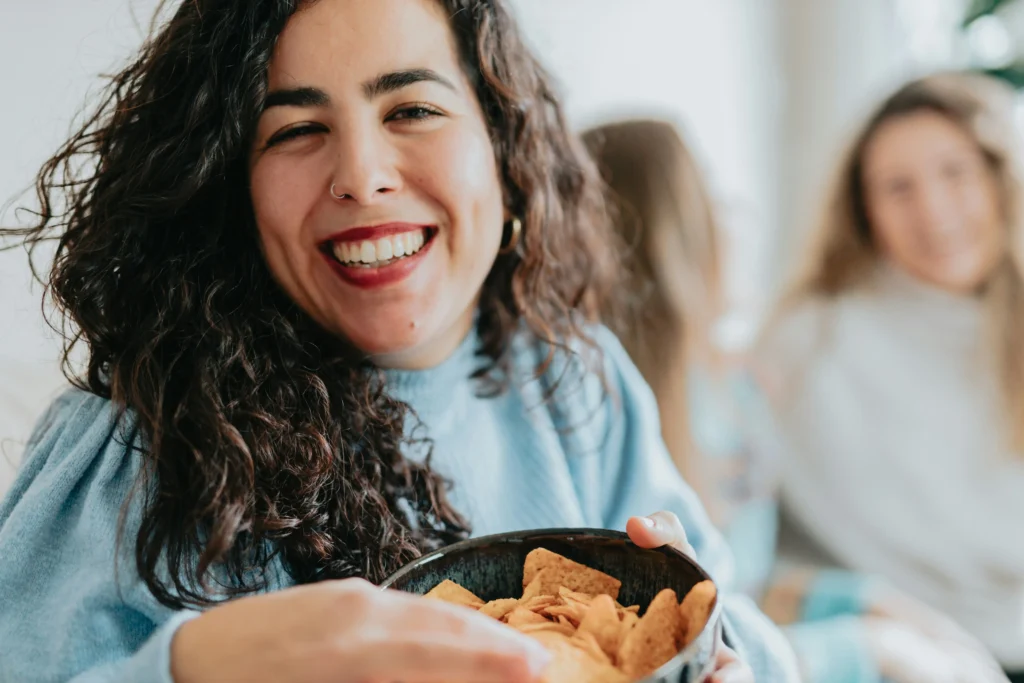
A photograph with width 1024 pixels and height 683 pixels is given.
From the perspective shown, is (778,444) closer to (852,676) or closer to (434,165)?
(852,676)

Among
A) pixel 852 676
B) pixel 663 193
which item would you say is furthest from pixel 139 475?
pixel 663 193

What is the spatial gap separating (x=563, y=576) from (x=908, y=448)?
3.94 feet

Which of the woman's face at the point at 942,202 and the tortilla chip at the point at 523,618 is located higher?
the woman's face at the point at 942,202

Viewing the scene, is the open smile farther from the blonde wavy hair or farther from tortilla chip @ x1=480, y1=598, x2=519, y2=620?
the blonde wavy hair

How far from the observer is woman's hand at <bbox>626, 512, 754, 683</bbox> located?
586 millimetres

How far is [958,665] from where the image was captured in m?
1.12

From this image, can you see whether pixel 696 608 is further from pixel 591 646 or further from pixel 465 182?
pixel 465 182

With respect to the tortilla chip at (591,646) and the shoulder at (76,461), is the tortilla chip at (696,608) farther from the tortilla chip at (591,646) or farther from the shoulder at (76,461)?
the shoulder at (76,461)

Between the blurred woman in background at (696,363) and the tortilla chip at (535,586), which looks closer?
the tortilla chip at (535,586)

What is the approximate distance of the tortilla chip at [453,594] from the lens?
573 millimetres

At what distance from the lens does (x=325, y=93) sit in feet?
2.31

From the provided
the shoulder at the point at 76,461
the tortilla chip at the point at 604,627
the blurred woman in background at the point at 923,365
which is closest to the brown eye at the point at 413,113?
the shoulder at the point at 76,461

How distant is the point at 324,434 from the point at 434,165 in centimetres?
24

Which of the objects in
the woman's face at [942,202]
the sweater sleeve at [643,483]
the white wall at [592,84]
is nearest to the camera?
the white wall at [592,84]
